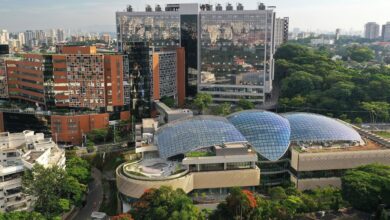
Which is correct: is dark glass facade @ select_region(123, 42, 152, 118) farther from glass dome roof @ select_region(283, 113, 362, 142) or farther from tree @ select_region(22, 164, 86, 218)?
tree @ select_region(22, 164, 86, 218)

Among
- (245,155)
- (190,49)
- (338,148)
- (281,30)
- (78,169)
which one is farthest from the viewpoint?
(281,30)

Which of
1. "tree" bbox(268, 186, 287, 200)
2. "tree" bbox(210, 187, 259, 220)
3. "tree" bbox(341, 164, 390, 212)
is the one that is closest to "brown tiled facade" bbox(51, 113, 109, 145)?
"tree" bbox(268, 186, 287, 200)

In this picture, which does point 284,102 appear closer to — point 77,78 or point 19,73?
point 77,78

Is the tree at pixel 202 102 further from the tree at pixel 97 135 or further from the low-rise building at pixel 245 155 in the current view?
the low-rise building at pixel 245 155

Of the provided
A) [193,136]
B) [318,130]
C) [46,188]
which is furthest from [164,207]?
[318,130]

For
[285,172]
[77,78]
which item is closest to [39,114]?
[77,78]

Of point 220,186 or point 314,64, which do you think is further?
point 314,64

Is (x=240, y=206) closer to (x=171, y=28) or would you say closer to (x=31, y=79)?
(x=31, y=79)
